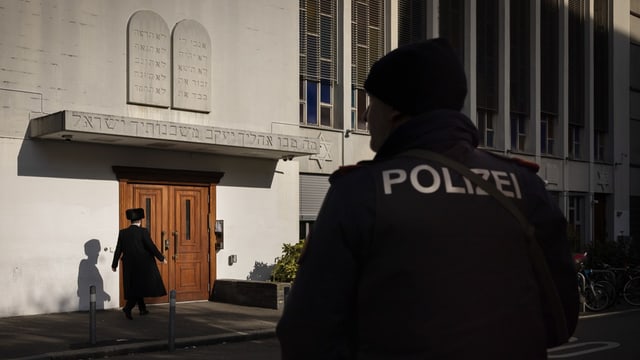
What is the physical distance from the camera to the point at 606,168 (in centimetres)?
2986

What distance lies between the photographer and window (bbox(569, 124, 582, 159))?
29.1 metres

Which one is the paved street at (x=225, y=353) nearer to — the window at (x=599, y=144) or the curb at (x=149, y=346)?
→ the curb at (x=149, y=346)

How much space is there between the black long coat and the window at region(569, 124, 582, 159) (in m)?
19.1

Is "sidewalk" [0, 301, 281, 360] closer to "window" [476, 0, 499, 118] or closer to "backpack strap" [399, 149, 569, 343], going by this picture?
"backpack strap" [399, 149, 569, 343]

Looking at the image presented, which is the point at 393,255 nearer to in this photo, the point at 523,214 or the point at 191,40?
the point at 523,214

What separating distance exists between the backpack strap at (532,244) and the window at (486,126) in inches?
935

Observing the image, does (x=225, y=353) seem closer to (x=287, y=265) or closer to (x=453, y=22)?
(x=287, y=265)

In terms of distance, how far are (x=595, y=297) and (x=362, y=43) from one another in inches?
358

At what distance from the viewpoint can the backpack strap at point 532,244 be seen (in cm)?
197

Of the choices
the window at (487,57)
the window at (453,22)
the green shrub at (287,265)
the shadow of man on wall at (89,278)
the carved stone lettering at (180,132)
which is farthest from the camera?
the window at (487,57)

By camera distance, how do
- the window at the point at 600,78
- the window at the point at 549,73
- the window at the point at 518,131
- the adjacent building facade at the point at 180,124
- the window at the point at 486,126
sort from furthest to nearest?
1. the window at the point at 600,78
2. the window at the point at 549,73
3. the window at the point at 518,131
4. the window at the point at 486,126
5. the adjacent building facade at the point at 180,124

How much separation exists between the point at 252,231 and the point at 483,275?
16145 mm

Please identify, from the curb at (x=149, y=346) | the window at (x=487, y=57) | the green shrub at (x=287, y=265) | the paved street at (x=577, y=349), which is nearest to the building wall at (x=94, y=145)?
the green shrub at (x=287, y=265)

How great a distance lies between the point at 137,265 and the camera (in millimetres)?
14008
